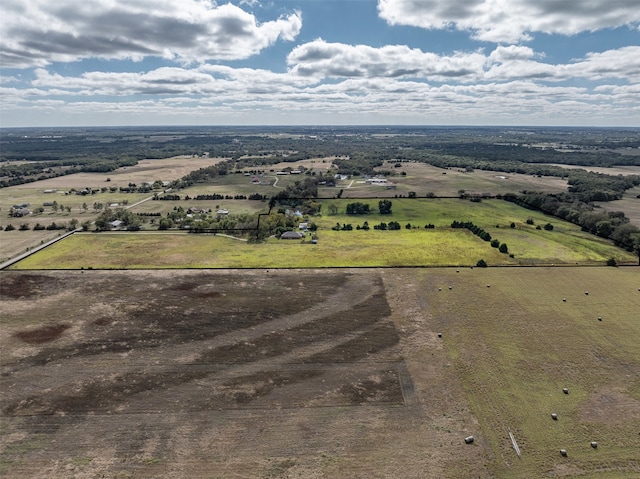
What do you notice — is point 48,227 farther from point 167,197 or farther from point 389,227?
point 389,227

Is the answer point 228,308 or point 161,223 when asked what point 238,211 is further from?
point 228,308

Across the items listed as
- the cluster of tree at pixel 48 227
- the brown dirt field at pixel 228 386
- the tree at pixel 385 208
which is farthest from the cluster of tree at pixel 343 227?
the cluster of tree at pixel 48 227

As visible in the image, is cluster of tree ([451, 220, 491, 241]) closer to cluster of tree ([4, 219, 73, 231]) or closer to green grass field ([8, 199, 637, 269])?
green grass field ([8, 199, 637, 269])

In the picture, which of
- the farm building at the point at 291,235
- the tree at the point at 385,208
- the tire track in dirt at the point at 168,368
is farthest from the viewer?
the tree at the point at 385,208

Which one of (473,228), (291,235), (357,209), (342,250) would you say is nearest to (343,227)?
(291,235)

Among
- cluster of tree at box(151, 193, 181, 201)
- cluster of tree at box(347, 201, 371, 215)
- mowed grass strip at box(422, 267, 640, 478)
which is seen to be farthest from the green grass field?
cluster of tree at box(151, 193, 181, 201)

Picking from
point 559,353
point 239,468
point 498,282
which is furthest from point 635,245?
point 239,468

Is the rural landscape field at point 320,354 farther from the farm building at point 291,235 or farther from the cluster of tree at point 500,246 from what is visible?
the cluster of tree at point 500,246
